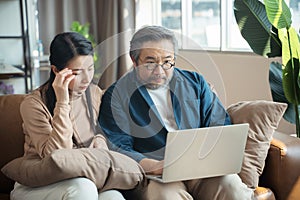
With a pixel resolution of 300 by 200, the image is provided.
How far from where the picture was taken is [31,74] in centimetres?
381

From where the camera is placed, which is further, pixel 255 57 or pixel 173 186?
pixel 255 57

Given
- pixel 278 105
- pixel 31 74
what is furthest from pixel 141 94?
pixel 31 74

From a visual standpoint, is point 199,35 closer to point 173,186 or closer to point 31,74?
point 31,74

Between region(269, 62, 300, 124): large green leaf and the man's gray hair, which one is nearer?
the man's gray hair

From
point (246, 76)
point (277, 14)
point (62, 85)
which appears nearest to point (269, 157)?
point (277, 14)

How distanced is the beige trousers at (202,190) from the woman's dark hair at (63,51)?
47 cm

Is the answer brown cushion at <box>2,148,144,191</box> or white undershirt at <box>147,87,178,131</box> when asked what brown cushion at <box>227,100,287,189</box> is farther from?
brown cushion at <box>2,148,144,191</box>

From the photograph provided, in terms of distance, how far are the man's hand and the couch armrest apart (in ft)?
1.61

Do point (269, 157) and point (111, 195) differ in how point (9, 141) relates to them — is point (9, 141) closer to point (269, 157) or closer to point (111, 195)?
point (111, 195)

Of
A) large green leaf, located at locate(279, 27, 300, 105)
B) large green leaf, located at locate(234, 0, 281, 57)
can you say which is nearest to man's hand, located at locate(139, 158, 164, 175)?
large green leaf, located at locate(279, 27, 300, 105)

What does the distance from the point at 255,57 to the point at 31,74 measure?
1.89 meters

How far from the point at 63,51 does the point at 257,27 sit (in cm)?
110

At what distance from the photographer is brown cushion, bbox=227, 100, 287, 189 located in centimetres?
168

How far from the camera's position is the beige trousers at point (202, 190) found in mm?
1481
